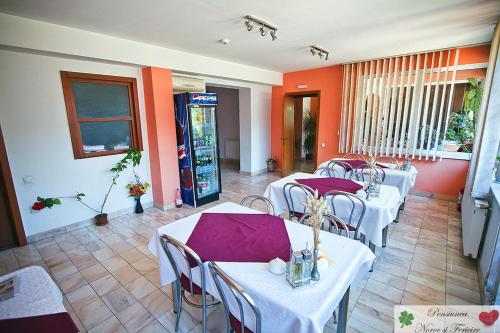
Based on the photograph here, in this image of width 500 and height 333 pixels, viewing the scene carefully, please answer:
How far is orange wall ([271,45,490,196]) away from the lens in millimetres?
4250

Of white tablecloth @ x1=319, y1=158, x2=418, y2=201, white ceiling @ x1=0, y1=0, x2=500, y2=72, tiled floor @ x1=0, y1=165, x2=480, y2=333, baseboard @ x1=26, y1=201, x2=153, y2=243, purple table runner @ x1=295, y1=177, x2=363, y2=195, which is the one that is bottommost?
tiled floor @ x1=0, y1=165, x2=480, y2=333

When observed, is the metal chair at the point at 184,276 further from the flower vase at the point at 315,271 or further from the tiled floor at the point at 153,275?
the flower vase at the point at 315,271

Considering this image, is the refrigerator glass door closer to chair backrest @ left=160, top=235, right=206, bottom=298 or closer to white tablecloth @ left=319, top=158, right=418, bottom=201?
chair backrest @ left=160, top=235, right=206, bottom=298

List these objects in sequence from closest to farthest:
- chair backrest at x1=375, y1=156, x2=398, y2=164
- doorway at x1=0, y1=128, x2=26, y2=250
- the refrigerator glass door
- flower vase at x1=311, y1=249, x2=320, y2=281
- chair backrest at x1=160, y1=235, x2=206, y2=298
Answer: flower vase at x1=311, y1=249, x2=320, y2=281 < chair backrest at x1=160, y1=235, x2=206, y2=298 < doorway at x1=0, y1=128, x2=26, y2=250 < the refrigerator glass door < chair backrest at x1=375, y1=156, x2=398, y2=164

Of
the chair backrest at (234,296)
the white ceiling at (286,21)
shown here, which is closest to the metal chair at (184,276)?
the chair backrest at (234,296)

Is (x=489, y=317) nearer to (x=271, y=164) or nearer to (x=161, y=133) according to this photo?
(x=161, y=133)

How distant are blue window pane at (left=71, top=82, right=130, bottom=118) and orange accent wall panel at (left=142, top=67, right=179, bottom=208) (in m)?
0.36

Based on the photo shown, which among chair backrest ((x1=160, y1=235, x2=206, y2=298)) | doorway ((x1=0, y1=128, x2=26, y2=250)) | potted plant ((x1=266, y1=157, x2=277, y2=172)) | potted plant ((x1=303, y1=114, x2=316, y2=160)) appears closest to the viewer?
chair backrest ((x1=160, y1=235, x2=206, y2=298))

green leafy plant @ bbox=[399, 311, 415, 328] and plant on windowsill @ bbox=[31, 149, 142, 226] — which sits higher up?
plant on windowsill @ bbox=[31, 149, 142, 226]

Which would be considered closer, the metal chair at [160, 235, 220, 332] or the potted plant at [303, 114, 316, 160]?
the metal chair at [160, 235, 220, 332]

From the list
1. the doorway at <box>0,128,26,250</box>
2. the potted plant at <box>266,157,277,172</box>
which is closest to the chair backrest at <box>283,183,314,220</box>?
the doorway at <box>0,128,26,250</box>

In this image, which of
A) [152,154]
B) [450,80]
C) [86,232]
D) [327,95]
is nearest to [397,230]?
[450,80]

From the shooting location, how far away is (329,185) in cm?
309

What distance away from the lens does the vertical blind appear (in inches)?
167
